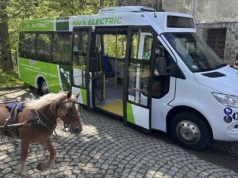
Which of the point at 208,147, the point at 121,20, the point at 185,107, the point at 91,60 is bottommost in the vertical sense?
the point at 208,147

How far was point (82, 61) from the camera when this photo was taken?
6.70m

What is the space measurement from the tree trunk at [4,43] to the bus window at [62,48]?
5.09 metres

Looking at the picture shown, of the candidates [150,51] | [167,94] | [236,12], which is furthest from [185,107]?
[236,12]

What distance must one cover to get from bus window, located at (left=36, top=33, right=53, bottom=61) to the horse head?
5.16 m

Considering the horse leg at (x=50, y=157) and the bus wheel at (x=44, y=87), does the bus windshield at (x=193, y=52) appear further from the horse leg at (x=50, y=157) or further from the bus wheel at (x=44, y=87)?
the bus wheel at (x=44, y=87)

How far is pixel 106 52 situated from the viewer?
25.4ft

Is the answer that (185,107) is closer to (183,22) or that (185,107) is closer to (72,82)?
(183,22)

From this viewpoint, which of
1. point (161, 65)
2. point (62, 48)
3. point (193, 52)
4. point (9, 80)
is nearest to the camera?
point (161, 65)

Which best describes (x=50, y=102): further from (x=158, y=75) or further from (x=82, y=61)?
(x=82, y=61)

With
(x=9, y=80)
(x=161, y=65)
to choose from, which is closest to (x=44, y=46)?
(x=9, y=80)

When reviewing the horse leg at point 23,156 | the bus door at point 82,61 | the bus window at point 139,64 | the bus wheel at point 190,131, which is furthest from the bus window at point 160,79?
the horse leg at point 23,156

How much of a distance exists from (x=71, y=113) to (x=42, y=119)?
48cm

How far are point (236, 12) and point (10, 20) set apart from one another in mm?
10685

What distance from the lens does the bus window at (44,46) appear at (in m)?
7.83
